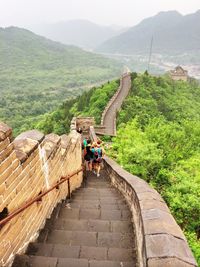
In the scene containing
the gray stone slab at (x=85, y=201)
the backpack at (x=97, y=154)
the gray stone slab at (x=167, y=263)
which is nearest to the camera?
the gray stone slab at (x=167, y=263)

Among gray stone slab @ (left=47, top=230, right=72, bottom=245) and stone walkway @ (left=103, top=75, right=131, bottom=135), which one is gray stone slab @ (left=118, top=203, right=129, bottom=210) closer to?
gray stone slab @ (left=47, top=230, right=72, bottom=245)

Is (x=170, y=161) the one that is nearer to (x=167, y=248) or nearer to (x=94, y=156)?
(x=94, y=156)

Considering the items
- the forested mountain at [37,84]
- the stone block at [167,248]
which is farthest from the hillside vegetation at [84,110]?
the forested mountain at [37,84]

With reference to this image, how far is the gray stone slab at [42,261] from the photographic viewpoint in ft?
14.4

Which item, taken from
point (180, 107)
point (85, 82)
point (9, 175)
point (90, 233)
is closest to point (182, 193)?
point (90, 233)

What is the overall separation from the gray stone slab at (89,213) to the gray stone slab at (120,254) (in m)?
1.52

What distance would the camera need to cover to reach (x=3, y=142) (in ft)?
13.5

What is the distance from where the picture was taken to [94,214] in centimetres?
659

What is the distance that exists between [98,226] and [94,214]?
2.45 ft

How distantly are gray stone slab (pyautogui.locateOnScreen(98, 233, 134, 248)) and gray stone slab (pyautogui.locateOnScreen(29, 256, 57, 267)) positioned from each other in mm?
932

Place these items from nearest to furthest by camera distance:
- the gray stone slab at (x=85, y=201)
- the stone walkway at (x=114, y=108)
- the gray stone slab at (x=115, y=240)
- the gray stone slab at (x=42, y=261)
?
the gray stone slab at (x=42, y=261) → the gray stone slab at (x=115, y=240) → the gray stone slab at (x=85, y=201) → the stone walkway at (x=114, y=108)

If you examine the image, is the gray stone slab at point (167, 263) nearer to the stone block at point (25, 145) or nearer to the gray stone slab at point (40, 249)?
the gray stone slab at point (40, 249)

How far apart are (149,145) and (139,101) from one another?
971 inches

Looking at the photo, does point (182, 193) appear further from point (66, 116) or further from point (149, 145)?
point (66, 116)
